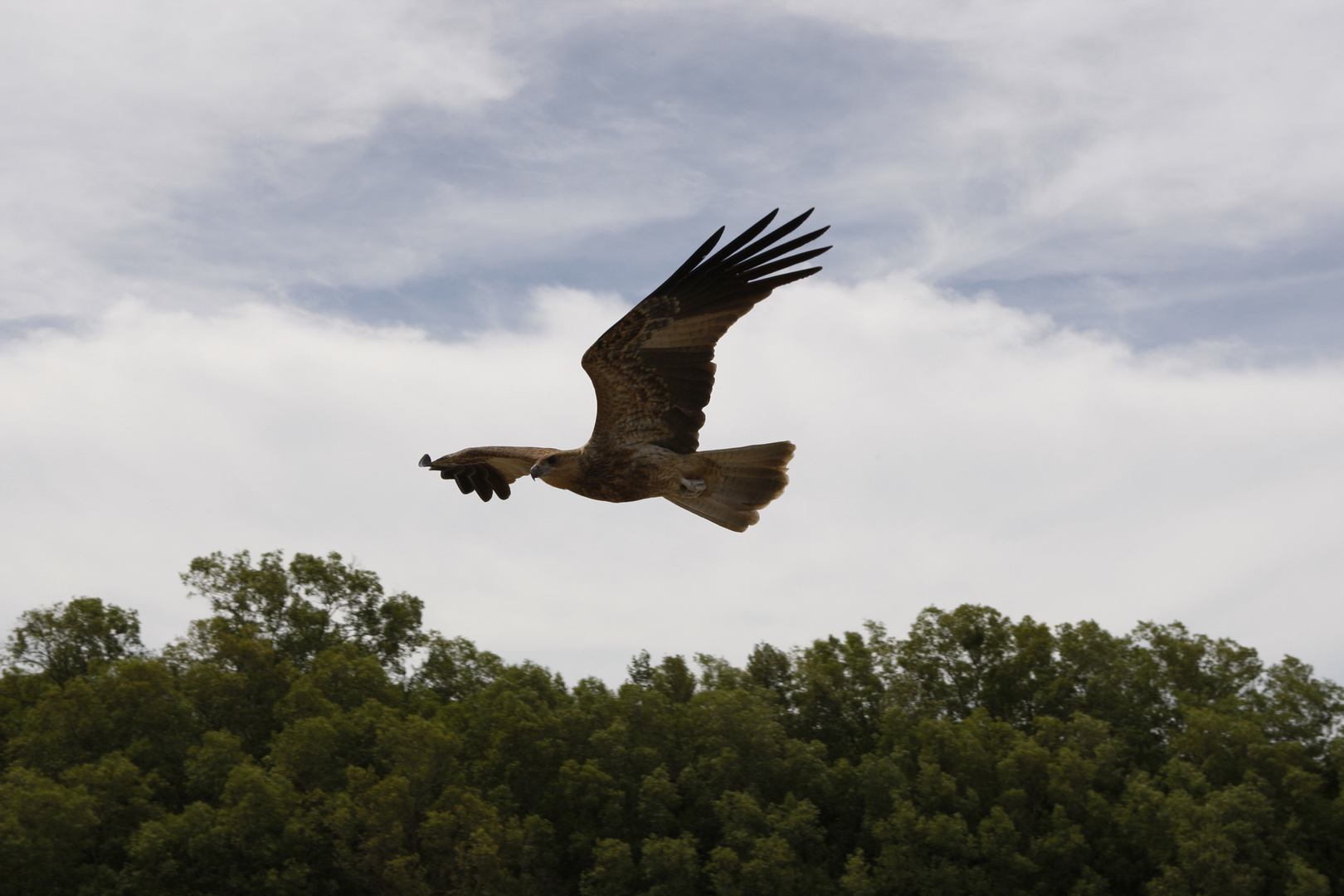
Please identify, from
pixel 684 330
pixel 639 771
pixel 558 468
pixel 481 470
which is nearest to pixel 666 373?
pixel 684 330

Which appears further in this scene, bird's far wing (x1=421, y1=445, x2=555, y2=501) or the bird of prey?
bird's far wing (x1=421, y1=445, x2=555, y2=501)

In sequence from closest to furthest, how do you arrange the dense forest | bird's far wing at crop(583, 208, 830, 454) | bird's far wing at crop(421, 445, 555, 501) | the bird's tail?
bird's far wing at crop(583, 208, 830, 454)
the bird's tail
bird's far wing at crop(421, 445, 555, 501)
the dense forest

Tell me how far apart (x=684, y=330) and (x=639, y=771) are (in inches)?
1559

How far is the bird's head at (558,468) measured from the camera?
32.1 feet

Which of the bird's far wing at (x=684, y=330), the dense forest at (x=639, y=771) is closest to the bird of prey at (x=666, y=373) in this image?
the bird's far wing at (x=684, y=330)

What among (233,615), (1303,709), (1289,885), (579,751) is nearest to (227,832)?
(579,751)

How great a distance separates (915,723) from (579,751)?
13692 mm

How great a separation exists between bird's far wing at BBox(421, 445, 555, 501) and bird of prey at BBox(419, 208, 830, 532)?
1384 millimetres

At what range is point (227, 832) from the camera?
41.2 m

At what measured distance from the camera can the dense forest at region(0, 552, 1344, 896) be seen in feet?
136

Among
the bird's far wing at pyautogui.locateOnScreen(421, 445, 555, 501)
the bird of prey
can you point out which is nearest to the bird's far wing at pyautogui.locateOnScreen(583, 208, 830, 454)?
the bird of prey

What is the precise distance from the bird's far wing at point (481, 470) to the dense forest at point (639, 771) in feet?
103

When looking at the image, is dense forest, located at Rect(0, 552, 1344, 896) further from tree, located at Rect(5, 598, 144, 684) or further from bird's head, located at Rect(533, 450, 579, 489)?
bird's head, located at Rect(533, 450, 579, 489)

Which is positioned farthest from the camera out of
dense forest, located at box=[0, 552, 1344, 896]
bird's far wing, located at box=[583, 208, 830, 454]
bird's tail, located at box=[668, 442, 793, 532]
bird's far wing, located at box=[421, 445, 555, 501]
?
dense forest, located at box=[0, 552, 1344, 896]
